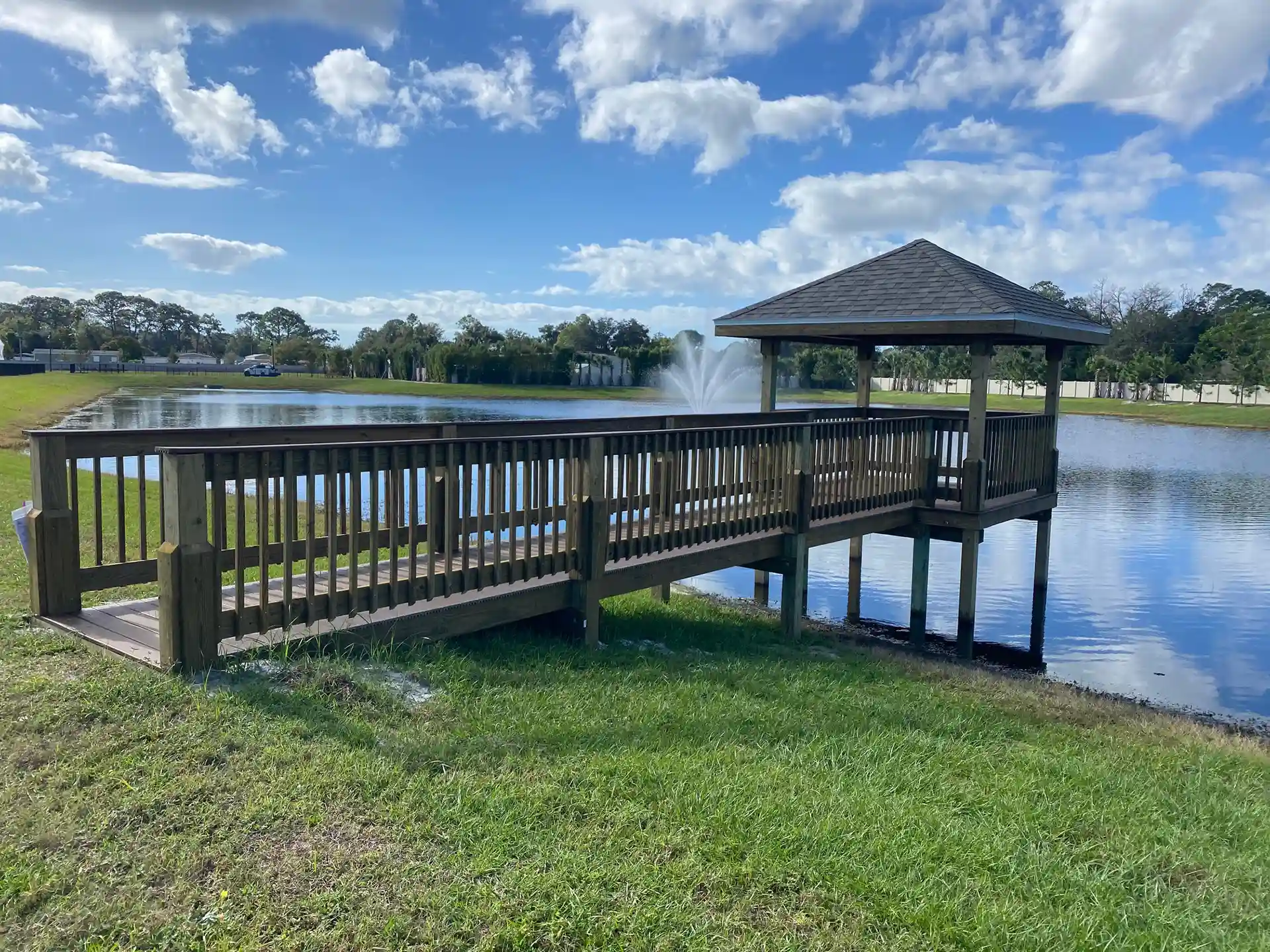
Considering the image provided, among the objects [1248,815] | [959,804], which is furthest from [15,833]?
[1248,815]

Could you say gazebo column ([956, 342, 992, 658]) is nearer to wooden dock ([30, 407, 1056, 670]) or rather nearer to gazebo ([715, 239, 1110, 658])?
gazebo ([715, 239, 1110, 658])

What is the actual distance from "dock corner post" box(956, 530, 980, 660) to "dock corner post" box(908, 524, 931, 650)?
47 cm

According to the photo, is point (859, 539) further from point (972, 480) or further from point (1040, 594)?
point (1040, 594)

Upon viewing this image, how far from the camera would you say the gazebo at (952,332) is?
Answer: 11.1m

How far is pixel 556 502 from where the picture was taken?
247 inches

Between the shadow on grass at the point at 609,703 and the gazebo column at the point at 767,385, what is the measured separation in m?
5.25

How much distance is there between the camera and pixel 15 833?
10.1 ft

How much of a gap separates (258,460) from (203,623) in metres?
0.81

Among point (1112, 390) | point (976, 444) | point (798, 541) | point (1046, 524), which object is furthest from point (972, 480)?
point (1112, 390)

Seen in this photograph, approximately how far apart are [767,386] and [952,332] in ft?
8.42

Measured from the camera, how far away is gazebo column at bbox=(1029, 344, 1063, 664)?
1270cm

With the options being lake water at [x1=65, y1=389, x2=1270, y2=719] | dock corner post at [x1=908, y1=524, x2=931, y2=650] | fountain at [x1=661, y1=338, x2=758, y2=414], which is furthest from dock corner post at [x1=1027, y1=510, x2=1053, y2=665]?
fountain at [x1=661, y1=338, x2=758, y2=414]

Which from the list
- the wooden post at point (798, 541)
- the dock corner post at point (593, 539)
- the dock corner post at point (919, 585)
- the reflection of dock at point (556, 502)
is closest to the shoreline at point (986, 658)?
the dock corner post at point (919, 585)

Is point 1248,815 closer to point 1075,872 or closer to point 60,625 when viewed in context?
point 1075,872
